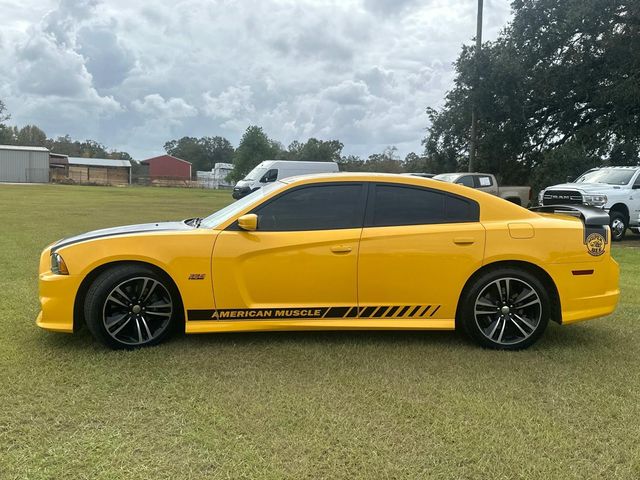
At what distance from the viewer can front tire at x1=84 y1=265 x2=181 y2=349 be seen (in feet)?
14.2

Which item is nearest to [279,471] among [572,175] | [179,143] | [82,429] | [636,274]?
[82,429]

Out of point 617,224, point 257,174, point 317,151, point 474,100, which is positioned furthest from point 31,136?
point 617,224

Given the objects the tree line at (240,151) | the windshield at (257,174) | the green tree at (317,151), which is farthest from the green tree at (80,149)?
the windshield at (257,174)

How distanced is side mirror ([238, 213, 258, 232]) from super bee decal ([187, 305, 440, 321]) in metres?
0.69

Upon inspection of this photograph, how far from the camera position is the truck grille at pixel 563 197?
13.4m

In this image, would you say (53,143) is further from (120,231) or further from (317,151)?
(120,231)

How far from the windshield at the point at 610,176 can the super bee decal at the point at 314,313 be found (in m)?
11.7

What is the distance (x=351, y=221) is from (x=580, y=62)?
22502 mm

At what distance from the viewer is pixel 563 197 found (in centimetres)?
1358

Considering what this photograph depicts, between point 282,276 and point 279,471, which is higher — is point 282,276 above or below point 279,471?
above

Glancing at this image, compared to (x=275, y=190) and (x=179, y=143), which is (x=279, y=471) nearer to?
(x=275, y=190)

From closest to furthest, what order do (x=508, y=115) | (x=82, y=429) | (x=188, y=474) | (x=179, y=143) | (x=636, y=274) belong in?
(x=188, y=474), (x=82, y=429), (x=636, y=274), (x=508, y=115), (x=179, y=143)

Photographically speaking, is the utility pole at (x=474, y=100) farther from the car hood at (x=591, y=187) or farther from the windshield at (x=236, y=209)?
the windshield at (x=236, y=209)

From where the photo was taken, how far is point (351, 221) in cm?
462
